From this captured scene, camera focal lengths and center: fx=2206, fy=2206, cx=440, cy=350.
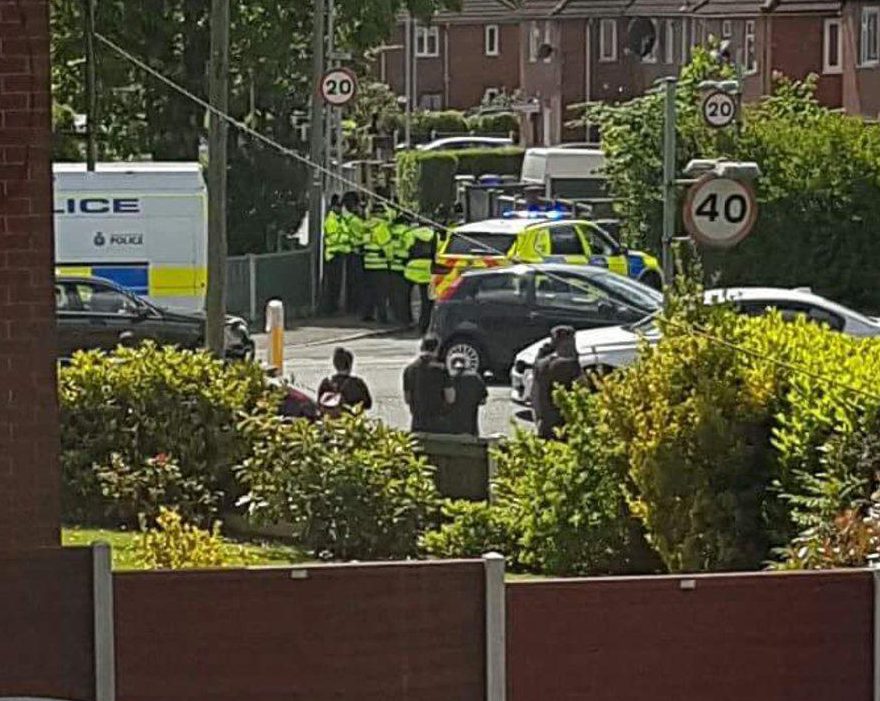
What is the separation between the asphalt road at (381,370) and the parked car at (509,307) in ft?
1.71

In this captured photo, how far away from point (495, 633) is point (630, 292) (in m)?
16.3

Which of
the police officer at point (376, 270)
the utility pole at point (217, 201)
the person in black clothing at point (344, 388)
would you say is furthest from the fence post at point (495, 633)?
the police officer at point (376, 270)

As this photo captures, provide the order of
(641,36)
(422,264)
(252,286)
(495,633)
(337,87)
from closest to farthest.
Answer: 1. (495,633)
2. (337,87)
3. (422,264)
4. (252,286)
5. (641,36)

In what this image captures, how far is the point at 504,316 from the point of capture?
85.9 feet

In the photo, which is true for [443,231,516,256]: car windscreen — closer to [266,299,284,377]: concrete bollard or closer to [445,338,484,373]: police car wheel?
[445,338,484,373]: police car wheel

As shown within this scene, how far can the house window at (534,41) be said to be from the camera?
68.7 metres

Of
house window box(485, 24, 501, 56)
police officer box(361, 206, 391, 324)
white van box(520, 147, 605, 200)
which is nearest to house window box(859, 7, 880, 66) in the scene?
white van box(520, 147, 605, 200)

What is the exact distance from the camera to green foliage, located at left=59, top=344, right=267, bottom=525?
15359 mm

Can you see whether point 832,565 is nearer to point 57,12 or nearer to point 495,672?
point 495,672

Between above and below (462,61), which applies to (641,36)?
below

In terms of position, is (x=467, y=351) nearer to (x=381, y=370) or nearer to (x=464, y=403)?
(x=381, y=370)

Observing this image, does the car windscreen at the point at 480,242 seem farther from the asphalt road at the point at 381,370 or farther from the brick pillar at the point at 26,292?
the brick pillar at the point at 26,292

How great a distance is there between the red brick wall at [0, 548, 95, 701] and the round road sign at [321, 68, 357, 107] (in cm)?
2320

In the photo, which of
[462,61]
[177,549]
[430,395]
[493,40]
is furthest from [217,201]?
[462,61]
